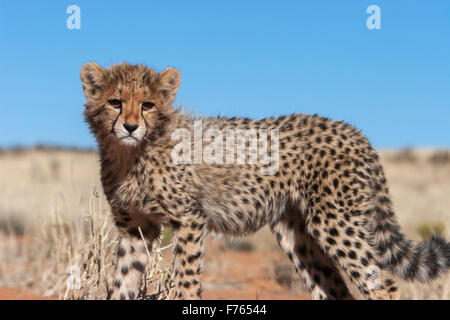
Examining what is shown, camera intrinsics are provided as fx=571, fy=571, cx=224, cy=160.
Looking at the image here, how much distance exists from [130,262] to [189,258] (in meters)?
0.54

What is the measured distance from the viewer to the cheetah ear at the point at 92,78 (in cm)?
361

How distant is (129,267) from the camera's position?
3820 mm

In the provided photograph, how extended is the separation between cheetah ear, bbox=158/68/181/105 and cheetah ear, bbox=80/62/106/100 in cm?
37

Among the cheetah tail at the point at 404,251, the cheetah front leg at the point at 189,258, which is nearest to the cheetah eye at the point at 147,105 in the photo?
the cheetah front leg at the point at 189,258

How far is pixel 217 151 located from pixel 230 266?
549cm

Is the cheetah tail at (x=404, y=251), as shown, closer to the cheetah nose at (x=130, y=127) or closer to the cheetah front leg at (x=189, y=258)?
the cheetah front leg at (x=189, y=258)

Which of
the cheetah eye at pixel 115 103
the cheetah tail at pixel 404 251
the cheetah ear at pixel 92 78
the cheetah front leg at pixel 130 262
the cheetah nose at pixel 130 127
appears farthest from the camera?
the cheetah tail at pixel 404 251

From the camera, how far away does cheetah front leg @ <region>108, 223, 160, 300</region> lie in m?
3.79

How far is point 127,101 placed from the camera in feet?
11.3

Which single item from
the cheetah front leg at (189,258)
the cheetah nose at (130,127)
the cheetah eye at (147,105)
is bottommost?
the cheetah front leg at (189,258)

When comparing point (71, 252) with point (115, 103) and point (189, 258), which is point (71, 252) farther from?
point (115, 103)
